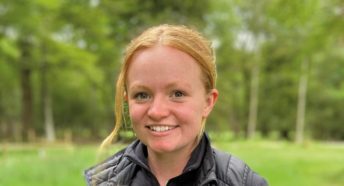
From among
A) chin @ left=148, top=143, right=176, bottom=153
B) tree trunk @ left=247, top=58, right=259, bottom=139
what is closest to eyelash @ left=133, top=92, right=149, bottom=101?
chin @ left=148, top=143, right=176, bottom=153

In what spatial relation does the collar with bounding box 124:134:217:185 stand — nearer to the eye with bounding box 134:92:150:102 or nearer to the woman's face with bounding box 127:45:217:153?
the woman's face with bounding box 127:45:217:153

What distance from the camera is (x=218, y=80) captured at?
14789mm

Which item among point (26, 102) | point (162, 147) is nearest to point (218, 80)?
point (162, 147)

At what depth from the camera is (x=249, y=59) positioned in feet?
124

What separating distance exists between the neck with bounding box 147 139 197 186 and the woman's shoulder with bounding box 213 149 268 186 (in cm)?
9

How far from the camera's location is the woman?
144cm

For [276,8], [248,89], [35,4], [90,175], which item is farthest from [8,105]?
[90,175]

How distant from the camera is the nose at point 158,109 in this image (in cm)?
142

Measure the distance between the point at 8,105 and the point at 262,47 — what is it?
20.2 metres

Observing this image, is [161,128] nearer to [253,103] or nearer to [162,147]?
[162,147]

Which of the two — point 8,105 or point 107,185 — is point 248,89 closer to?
point 8,105

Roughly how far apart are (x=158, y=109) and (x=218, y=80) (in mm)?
13437

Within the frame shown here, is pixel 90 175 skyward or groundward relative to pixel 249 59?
groundward

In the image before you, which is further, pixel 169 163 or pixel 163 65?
pixel 169 163
